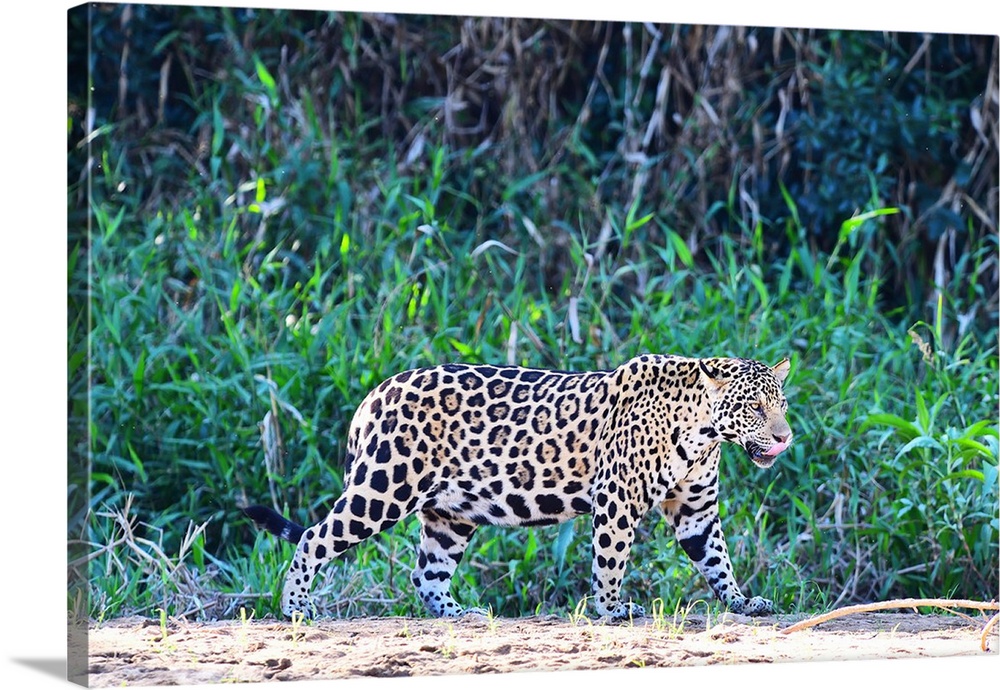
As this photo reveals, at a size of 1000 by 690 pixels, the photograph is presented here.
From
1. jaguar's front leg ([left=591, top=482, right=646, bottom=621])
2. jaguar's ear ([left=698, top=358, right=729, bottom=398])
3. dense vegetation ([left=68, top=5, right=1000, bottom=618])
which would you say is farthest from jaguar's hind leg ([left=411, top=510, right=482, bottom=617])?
jaguar's ear ([left=698, top=358, right=729, bottom=398])

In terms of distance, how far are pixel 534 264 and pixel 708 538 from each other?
1.71 meters

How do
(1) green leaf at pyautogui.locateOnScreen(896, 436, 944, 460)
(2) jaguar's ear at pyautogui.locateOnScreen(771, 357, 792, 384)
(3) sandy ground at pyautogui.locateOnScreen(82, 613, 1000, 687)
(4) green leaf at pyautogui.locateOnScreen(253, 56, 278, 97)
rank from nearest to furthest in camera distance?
(3) sandy ground at pyautogui.locateOnScreen(82, 613, 1000, 687)
(2) jaguar's ear at pyautogui.locateOnScreen(771, 357, 792, 384)
(1) green leaf at pyautogui.locateOnScreen(896, 436, 944, 460)
(4) green leaf at pyautogui.locateOnScreen(253, 56, 278, 97)

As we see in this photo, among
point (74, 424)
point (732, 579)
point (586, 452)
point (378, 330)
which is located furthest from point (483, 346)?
point (74, 424)

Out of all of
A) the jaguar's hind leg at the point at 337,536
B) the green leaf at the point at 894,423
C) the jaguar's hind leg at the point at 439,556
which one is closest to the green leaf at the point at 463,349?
the jaguar's hind leg at the point at 439,556

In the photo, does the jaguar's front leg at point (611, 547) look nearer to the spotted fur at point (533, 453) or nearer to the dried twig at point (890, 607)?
the spotted fur at point (533, 453)

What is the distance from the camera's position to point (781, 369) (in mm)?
7941

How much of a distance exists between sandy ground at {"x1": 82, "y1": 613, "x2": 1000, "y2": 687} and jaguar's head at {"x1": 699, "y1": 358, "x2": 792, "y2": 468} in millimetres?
777

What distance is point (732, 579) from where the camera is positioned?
25.9 feet

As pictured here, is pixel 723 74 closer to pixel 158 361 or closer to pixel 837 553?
pixel 837 553

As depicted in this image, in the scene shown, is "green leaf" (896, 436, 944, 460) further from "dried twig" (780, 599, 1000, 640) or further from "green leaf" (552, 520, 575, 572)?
"green leaf" (552, 520, 575, 572)

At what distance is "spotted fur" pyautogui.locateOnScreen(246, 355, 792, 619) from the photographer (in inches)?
298

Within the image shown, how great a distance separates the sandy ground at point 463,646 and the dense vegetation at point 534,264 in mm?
312

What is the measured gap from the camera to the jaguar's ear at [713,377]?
7699mm

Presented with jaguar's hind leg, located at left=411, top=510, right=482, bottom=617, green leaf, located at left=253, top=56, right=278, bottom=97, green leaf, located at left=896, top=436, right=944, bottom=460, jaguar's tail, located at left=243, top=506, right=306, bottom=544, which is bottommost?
jaguar's hind leg, located at left=411, top=510, right=482, bottom=617
